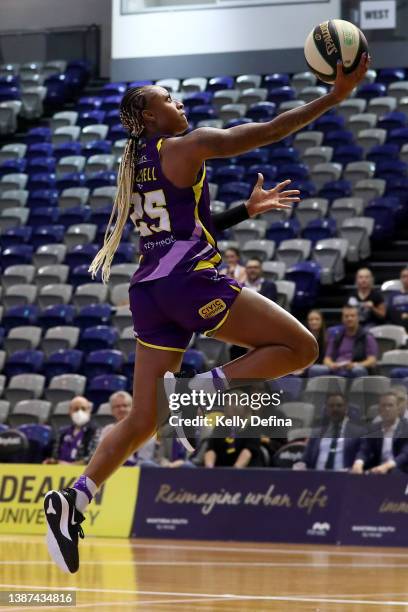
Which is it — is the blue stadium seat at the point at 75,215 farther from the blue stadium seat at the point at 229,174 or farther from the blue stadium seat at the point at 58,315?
the blue stadium seat at the point at 58,315

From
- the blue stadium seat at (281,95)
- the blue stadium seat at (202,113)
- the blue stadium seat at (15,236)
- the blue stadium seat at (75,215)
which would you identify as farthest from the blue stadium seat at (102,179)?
the blue stadium seat at (281,95)

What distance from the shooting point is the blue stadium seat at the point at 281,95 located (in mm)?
19812

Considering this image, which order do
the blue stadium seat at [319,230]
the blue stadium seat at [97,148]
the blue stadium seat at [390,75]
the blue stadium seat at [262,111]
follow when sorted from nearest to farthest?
the blue stadium seat at [319,230] < the blue stadium seat at [262,111] < the blue stadium seat at [390,75] < the blue stadium seat at [97,148]

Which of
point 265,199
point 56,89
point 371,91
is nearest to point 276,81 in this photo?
point 371,91

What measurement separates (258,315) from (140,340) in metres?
0.59

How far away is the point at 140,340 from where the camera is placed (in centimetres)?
580

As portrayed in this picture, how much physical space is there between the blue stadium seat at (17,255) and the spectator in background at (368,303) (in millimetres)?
6620

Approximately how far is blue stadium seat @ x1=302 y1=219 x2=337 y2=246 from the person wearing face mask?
457 centimetres

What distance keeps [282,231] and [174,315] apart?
10958 mm

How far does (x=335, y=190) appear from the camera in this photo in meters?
17.0

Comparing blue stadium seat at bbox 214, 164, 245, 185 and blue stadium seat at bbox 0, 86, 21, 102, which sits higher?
blue stadium seat at bbox 0, 86, 21, 102

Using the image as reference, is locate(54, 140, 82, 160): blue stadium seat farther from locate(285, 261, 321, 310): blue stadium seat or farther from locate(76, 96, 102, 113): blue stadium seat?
locate(285, 261, 321, 310): blue stadium seat

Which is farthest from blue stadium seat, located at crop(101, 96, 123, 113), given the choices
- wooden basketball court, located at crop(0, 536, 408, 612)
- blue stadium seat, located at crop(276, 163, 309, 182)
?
wooden basketball court, located at crop(0, 536, 408, 612)

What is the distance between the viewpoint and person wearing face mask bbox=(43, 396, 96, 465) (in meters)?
12.9
